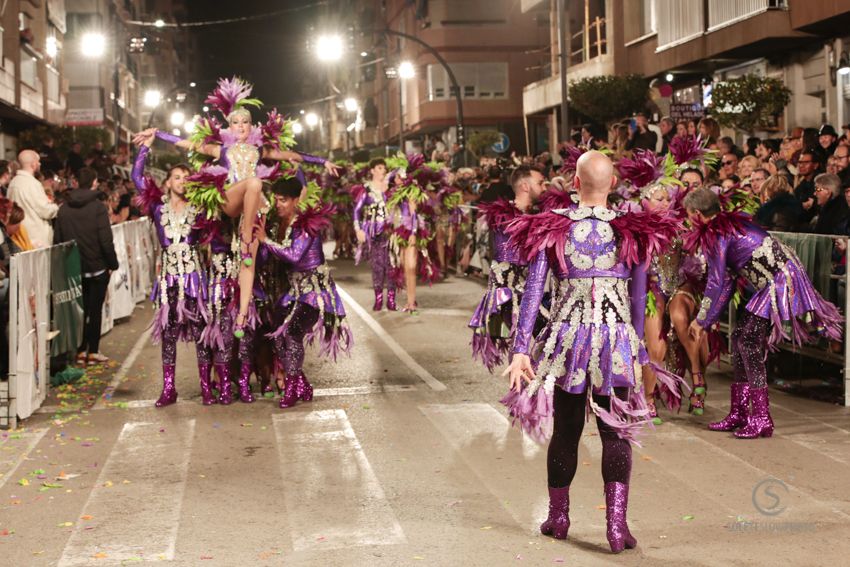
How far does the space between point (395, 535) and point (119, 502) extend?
187 cm

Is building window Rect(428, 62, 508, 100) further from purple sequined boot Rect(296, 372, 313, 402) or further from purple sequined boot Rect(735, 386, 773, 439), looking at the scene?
purple sequined boot Rect(735, 386, 773, 439)

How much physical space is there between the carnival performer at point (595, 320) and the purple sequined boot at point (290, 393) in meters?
4.64

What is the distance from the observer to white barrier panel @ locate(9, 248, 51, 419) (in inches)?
404

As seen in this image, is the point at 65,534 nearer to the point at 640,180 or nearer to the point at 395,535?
the point at 395,535

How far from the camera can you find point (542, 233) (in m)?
6.40

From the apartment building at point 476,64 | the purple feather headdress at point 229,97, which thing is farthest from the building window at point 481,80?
the purple feather headdress at point 229,97

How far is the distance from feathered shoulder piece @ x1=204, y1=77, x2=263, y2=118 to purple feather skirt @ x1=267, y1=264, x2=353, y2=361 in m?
1.60

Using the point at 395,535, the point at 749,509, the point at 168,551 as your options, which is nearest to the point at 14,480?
the point at 168,551

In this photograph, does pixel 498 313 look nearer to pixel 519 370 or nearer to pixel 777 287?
pixel 777 287

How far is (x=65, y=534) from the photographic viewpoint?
692 cm

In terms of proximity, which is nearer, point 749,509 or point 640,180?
point 749,509

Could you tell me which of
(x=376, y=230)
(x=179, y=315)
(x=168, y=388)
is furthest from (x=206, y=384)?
(x=376, y=230)

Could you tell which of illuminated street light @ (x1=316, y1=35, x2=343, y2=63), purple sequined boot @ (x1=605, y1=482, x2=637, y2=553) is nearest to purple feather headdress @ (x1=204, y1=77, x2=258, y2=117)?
purple sequined boot @ (x1=605, y1=482, x2=637, y2=553)

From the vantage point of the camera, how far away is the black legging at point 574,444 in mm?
6465
